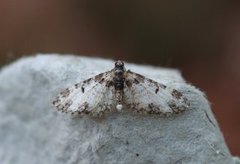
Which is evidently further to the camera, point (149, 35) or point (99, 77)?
point (149, 35)

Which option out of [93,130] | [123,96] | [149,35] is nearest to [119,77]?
[123,96]

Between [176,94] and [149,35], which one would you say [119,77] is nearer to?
[176,94]

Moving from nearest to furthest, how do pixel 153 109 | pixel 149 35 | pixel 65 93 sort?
pixel 153 109
pixel 65 93
pixel 149 35

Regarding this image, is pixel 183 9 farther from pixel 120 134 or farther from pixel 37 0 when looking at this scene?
pixel 120 134

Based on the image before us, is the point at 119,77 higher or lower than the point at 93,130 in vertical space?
higher

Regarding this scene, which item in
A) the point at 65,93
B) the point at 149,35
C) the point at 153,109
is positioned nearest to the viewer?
the point at 153,109

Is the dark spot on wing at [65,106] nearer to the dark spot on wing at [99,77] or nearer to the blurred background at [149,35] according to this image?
Result: the dark spot on wing at [99,77]
